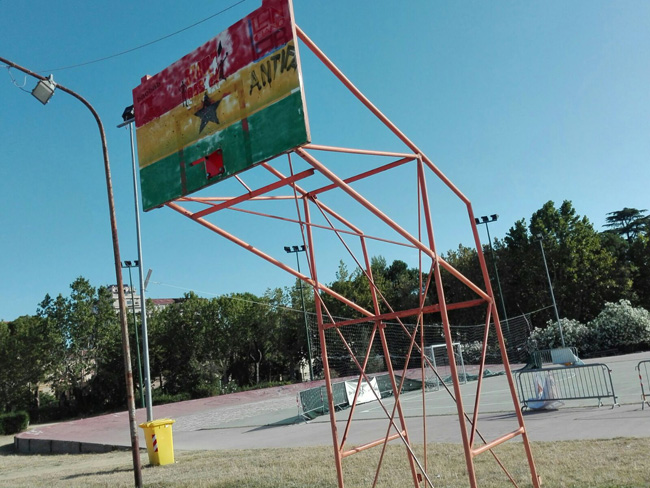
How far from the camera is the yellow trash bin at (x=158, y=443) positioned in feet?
39.0

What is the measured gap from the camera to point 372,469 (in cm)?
858

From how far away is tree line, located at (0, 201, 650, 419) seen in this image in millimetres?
41719

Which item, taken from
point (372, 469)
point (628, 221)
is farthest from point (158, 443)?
point (628, 221)

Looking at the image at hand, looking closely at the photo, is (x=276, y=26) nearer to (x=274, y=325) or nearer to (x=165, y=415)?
(x=165, y=415)

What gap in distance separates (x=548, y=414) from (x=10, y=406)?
4094 centimetres

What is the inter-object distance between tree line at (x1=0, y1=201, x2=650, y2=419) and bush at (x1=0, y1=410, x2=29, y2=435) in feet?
35.5

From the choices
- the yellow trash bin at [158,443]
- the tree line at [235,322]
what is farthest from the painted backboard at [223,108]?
the tree line at [235,322]

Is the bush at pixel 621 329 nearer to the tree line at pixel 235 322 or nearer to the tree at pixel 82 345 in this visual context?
the tree line at pixel 235 322

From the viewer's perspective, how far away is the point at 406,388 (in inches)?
983

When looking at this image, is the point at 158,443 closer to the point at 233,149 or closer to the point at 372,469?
the point at 372,469

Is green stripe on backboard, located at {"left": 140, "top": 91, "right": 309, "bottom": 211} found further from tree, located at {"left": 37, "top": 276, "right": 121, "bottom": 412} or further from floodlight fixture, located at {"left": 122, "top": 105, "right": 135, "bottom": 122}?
tree, located at {"left": 37, "top": 276, "right": 121, "bottom": 412}

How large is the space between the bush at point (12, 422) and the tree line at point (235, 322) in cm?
1082

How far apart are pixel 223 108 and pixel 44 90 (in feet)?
19.2

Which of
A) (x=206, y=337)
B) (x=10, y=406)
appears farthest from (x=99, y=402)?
(x=206, y=337)
